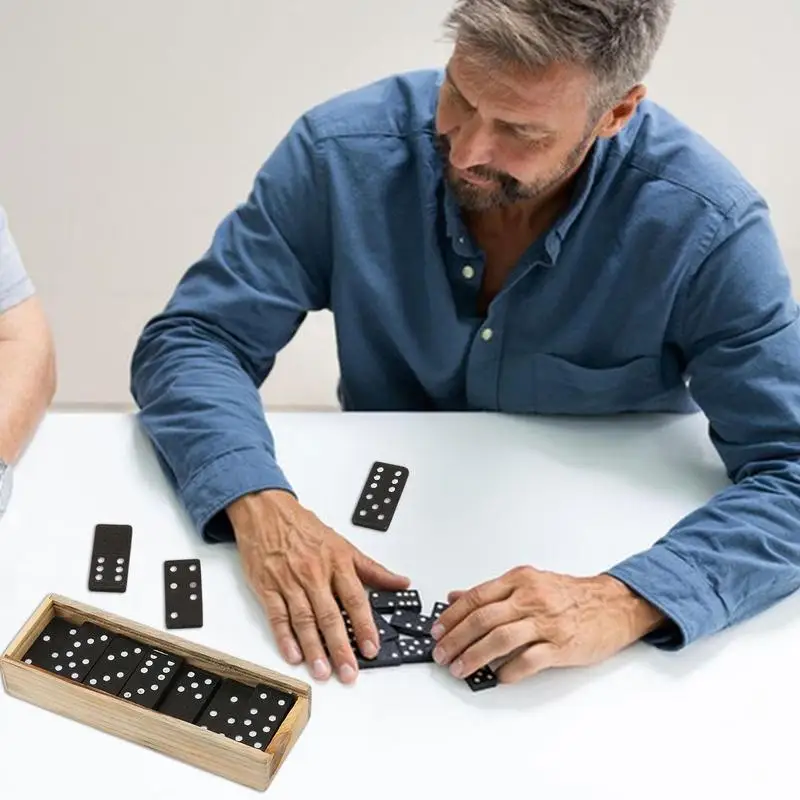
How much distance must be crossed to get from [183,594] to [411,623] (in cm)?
28

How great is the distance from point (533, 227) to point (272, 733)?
0.81 meters

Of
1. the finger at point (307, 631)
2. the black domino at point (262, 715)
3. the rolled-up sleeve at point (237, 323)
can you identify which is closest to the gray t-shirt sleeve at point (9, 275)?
the rolled-up sleeve at point (237, 323)

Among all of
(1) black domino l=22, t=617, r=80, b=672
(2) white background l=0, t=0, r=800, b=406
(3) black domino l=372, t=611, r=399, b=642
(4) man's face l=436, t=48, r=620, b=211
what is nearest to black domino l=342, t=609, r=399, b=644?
(3) black domino l=372, t=611, r=399, b=642

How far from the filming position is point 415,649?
126 centimetres

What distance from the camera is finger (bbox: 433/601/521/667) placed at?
4.10ft

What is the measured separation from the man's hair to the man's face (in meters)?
0.02

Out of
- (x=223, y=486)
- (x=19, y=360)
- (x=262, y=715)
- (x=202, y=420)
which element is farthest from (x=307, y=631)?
(x=19, y=360)

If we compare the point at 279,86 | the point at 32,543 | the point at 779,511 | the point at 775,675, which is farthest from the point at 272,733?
the point at 279,86

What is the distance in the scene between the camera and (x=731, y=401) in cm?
149

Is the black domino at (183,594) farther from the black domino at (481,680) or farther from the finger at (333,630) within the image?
the black domino at (481,680)

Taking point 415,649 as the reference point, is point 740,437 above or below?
above

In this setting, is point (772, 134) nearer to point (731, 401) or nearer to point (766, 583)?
point (731, 401)

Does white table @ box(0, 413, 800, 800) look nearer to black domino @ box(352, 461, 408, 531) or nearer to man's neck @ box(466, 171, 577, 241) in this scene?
black domino @ box(352, 461, 408, 531)

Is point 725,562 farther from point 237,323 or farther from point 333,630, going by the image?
point 237,323
